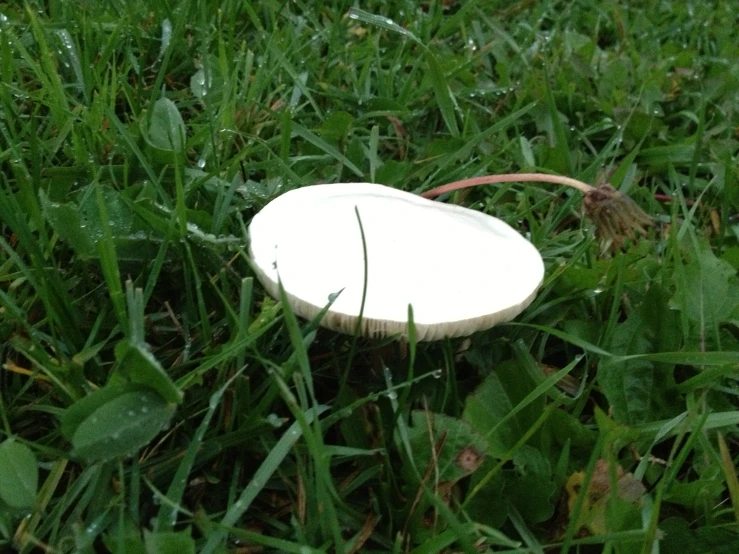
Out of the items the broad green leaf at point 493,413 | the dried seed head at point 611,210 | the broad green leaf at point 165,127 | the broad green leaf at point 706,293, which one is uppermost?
the broad green leaf at point 165,127

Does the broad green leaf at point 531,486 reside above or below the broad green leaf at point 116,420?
below

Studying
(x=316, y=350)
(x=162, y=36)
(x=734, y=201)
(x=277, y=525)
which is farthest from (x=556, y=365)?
(x=162, y=36)

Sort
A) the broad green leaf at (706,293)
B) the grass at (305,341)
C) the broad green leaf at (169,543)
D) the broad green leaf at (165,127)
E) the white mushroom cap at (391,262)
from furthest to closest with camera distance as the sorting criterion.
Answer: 1. the broad green leaf at (165,127)
2. the broad green leaf at (706,293)
3. the white mushroom cap at (391,262)
4. the grass at (305,341)
5. the broad green leaf at (169,543)

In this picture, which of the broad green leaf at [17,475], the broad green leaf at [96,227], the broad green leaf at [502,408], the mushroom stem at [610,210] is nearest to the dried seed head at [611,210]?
the mushroom stem at [610,210]

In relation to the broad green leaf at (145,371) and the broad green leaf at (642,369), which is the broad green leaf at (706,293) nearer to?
the broad green leaf at (642,369)

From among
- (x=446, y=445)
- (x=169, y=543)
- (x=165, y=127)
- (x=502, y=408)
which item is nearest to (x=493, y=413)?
(x=502, y=408)

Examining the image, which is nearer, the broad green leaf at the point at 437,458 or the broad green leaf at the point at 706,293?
the broad green leaf at the point at 437,458
